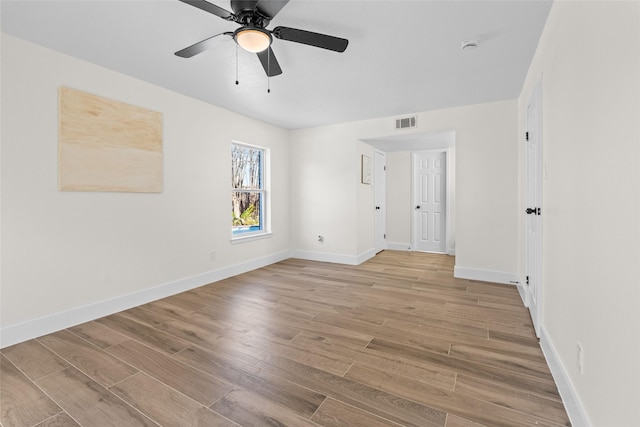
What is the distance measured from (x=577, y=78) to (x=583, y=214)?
712 mm

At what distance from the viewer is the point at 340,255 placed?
201 inches

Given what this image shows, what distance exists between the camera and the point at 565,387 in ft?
5.30

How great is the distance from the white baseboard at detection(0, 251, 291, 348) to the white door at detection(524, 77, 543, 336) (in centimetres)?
365

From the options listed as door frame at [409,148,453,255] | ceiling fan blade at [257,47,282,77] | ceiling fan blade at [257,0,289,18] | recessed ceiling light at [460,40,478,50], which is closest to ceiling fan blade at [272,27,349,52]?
ceiling fan blade at [257,0,289,18]

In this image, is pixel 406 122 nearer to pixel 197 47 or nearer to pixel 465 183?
pixel 465 183

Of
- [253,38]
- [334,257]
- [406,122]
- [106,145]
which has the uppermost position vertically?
[406,122]

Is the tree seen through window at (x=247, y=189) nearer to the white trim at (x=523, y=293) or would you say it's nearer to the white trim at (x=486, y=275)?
the white trim at (x=486, y=275)

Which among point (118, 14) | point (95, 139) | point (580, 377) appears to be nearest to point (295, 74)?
point (118, 14)

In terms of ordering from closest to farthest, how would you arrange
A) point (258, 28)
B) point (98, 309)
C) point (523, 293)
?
point (258, 28) < point (98, 309) < point (523, 293)

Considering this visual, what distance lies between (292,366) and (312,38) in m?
2.21

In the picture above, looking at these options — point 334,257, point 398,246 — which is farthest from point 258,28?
point 398,246

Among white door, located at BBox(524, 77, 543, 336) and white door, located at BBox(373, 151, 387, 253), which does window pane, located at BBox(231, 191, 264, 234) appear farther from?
white door, located at BBox(524, 77, 543, 336)

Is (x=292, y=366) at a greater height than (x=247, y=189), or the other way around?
(x=247, y=189)

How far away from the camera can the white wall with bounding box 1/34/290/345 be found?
7.67 feet
